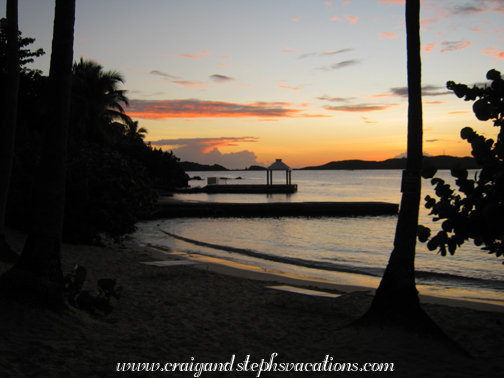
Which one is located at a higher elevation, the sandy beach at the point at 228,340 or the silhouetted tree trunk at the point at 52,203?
the silhouetted tree trunk at the point at 52,203

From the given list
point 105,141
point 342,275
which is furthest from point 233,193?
point 342,275

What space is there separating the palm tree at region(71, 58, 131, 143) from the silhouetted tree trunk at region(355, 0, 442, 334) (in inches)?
1043

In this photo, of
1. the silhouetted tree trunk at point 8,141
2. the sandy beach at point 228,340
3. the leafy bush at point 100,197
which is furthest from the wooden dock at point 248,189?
the sandy beach at point 228,340

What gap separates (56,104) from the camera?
5438 millimetres

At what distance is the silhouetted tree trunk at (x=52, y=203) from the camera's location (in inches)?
198

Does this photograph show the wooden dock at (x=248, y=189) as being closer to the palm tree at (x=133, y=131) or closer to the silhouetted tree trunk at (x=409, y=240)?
the palm tree at (x=133, y=131)

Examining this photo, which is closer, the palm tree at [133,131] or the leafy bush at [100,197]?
the leafy bush at [100,197]

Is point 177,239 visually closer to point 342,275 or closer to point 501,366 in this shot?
point 342,275

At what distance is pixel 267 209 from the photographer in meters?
41.3

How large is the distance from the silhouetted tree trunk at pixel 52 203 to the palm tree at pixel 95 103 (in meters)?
24.7

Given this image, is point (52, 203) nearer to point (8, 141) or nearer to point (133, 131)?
point (8, 141)

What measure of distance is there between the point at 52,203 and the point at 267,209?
3630 centimetres

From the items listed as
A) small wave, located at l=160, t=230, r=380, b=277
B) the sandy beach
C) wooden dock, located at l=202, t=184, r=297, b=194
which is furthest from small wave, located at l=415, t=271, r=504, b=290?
wooden dock, located at l=202, t=184, r=297, b=194

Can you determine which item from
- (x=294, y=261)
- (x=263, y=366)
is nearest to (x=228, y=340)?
(x=263, y=366)
